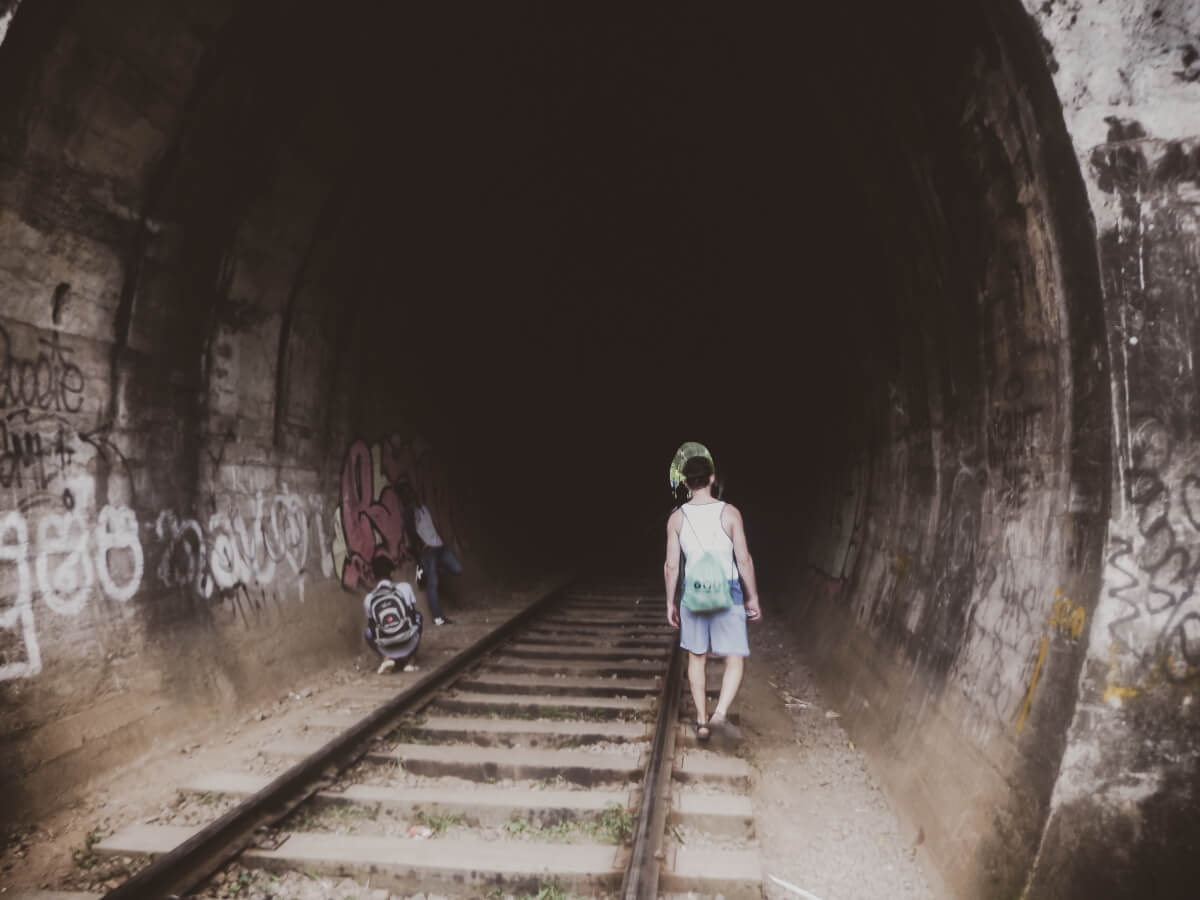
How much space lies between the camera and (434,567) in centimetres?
964

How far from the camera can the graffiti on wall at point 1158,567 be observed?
293cm

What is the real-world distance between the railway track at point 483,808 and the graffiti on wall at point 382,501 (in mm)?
2053

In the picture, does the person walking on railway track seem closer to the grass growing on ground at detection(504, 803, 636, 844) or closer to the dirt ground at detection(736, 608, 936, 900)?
the dirt ground at detection(736, 608, 936, 900)

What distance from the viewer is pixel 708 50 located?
6234 millimetres

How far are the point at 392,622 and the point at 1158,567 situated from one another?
5674 mm

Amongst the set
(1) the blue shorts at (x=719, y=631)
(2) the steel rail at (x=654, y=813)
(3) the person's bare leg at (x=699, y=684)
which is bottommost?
(2) the steel rail at (x=654, y=813)

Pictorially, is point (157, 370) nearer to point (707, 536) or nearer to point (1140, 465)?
point (707, 536)

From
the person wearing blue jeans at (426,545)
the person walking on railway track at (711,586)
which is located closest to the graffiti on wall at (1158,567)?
the person walking on railway track at (711,586)

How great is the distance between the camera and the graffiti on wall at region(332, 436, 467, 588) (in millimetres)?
7855

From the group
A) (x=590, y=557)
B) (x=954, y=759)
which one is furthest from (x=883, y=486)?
(x=590, y=557)

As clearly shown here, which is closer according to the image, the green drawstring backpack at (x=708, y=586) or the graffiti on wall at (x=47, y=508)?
the graffiti on wall at (x=47, y=508)

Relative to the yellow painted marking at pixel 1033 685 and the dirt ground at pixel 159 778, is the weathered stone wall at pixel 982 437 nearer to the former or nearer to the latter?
the yellow painted marking at pixel 1033 685

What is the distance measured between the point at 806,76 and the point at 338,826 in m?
5.59

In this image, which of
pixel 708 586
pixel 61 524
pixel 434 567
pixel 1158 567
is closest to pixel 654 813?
pixel 708 586
